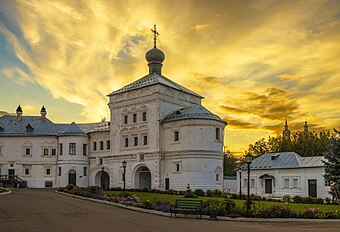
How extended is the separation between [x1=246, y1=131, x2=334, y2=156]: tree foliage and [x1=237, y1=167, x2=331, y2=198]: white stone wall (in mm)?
18864

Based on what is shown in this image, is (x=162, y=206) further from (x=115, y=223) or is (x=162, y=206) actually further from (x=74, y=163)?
(x=74, y=163)

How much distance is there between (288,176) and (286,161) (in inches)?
77.1

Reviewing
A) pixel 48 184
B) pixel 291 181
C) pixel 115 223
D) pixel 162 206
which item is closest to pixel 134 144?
pixel 48 184

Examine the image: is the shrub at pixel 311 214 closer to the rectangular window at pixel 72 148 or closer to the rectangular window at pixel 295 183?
the rectangular window at pixel 295 183

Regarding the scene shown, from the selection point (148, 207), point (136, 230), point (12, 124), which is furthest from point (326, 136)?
point (136, 230)

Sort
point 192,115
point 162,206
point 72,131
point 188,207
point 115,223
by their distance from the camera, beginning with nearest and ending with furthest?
point 115,223 → point 188,207 → point 162,206 → point 192,115 → point 72,131

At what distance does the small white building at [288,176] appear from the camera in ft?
145

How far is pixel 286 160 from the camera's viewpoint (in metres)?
48.3

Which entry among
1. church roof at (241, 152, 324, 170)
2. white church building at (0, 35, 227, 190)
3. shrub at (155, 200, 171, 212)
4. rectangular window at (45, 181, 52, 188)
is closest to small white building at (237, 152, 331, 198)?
church roof at (241, 152, 324, 170)

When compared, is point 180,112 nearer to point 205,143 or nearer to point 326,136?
point 205,143

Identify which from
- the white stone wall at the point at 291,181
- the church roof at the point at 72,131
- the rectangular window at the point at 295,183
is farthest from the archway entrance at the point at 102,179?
the rectangular window at the point at 295,183

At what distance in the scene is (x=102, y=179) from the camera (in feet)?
185

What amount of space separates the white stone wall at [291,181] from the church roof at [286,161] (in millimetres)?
476

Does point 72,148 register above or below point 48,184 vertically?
above
